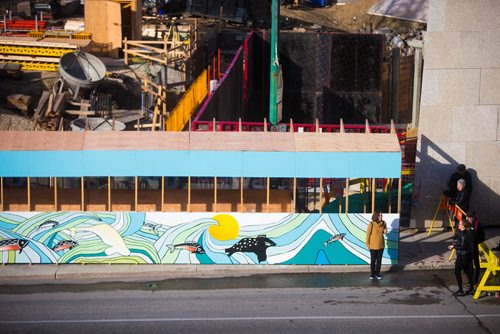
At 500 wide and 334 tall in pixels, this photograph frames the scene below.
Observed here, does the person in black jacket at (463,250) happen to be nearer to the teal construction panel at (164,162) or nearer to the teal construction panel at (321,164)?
the teal construction panel at (321,164)

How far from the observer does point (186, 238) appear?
57.2 ft

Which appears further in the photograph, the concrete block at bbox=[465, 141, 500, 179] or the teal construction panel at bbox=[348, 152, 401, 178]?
the concrete block at bbox=[465, 141, 500, 179]

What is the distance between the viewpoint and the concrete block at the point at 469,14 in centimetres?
1983

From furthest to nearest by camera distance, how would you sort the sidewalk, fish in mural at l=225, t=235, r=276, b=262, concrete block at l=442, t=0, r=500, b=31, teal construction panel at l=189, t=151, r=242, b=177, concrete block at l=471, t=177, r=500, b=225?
concrete block at l=471, t=177, r=500, b=225 < concrete block at l=442, t=0, r=500, b=31 < fish in mural at l=225, t=235, r=276, b=262 < teal construction panel at l=189, t=151, r=242, b=177 < the sidewalk

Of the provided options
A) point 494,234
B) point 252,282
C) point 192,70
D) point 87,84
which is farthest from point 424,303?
point 192,70

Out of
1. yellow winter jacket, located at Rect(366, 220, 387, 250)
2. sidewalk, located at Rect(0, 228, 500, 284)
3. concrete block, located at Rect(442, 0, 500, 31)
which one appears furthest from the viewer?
concrete block, located at Rect(442, 0, 500, 31)

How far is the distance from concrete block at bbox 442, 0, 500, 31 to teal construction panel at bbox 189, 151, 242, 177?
6.83 metres

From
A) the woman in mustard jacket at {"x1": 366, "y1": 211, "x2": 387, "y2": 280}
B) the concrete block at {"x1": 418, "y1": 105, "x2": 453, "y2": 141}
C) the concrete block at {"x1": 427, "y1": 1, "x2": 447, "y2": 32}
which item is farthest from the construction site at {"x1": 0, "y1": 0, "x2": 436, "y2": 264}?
the concrete block at {"x1": 427, "y1": 1, "x2": 447, "y2": 32}

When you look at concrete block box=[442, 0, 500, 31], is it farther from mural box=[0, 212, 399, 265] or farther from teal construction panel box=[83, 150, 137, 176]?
teal construction panel box=[83, 150, 137, 176]

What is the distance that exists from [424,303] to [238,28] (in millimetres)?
34055

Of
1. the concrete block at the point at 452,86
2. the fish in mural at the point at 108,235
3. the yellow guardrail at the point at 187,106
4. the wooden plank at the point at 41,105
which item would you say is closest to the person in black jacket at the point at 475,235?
the concrete block at the point at 452,86

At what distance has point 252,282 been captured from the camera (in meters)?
16.7

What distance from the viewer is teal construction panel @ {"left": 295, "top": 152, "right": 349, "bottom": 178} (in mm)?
17234

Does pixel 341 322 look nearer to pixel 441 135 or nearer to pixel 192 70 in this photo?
pixel 441 135
